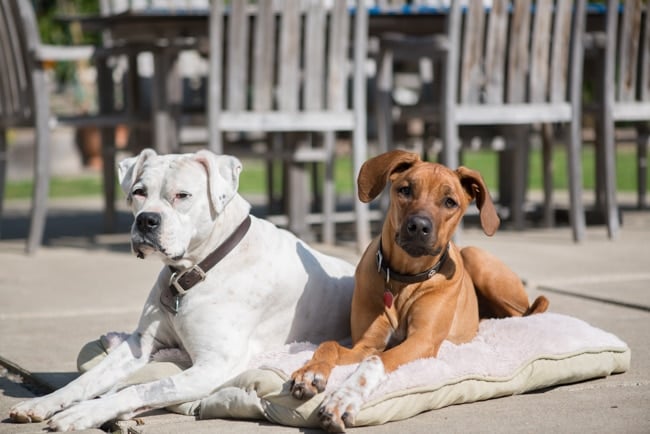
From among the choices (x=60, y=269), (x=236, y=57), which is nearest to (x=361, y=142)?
(x=236, y=57)

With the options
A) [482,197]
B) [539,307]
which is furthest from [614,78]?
[482,197]

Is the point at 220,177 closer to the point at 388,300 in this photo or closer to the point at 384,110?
the point at 388,300

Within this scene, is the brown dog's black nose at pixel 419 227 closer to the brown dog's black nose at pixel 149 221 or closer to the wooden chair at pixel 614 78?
Answer: the brown dog's black nose at pixel 149 221

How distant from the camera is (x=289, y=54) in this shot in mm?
6430

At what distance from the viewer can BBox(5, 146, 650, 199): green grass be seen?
12.6 m

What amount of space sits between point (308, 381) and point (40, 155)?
167 inches

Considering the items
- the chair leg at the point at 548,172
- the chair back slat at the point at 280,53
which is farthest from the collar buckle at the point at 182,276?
the chair leg at the point at 548,172

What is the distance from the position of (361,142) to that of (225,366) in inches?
134

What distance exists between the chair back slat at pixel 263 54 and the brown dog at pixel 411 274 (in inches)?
105

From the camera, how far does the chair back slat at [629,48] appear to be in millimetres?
7168

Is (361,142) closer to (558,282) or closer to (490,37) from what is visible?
(490,37)

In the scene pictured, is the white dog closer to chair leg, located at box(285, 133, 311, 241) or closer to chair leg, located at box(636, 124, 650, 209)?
chair leg, located at box(285, 133, 311, 241)

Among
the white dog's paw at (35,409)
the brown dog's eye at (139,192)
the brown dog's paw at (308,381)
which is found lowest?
the white dog's paw at (35,409)

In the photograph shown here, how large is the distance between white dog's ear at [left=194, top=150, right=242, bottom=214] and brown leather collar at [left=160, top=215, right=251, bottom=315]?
0.15m
